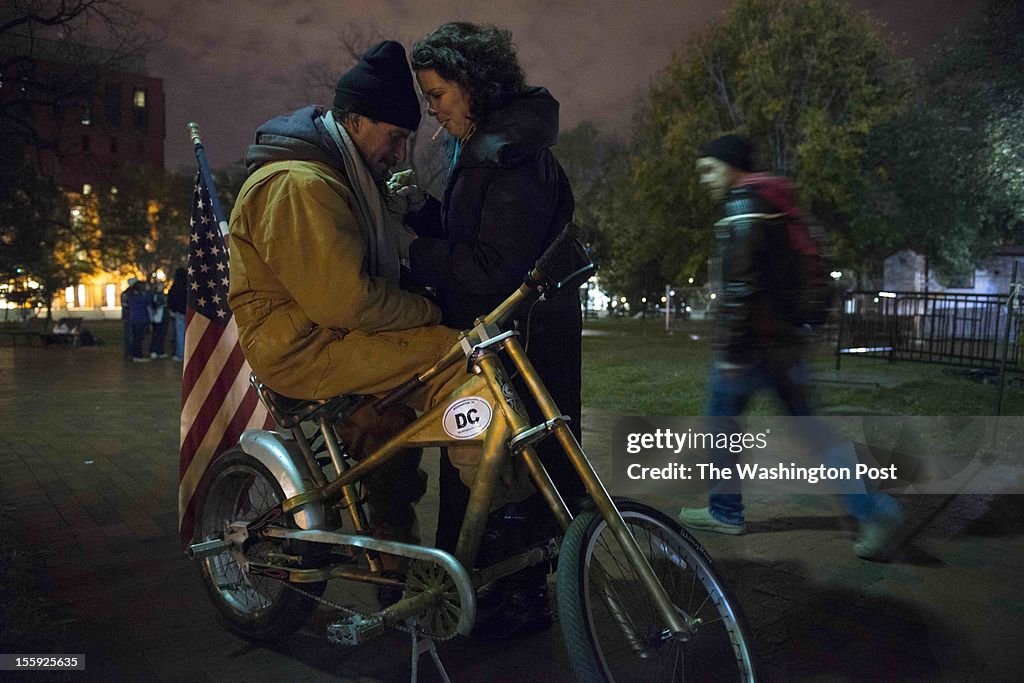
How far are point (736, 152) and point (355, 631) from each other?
9.65ft

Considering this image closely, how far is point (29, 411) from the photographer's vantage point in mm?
8789

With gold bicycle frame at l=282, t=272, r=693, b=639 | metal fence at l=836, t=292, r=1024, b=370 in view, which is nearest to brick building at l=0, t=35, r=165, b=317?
gold bicycle frame at l=282, t=272, r=693, b=639

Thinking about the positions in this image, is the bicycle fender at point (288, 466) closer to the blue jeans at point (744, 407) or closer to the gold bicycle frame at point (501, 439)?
the gold bicycle frame at point (501, 439)

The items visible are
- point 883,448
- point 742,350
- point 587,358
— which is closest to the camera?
point 742,350

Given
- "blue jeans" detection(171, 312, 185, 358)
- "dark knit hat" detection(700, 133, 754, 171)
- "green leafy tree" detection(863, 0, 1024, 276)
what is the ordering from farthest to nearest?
"blue jeans" detection(171, 312, 185, 358), "green leafy tree" detection(863, 0, 1024, 276), "dark knit hat" detection(700, 133, 754, 171)

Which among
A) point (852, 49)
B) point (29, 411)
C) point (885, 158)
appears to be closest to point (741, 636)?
point (29, 411)

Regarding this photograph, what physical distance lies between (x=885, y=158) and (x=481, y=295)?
25.3 meters

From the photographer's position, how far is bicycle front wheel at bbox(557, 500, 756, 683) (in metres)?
2.21

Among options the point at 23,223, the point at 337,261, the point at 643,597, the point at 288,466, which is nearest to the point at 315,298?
the point at 337,261

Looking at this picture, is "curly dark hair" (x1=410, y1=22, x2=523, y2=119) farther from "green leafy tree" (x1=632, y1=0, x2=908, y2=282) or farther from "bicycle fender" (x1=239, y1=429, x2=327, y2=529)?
"green leafy tree" (x1=632, y1=0, x2=908, y2=282)

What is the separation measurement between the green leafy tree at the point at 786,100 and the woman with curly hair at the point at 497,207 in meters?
24.3

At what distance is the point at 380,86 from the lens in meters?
2.76

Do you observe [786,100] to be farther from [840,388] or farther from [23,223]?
[23,223]

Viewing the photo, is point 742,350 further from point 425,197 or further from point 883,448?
point 883,448
